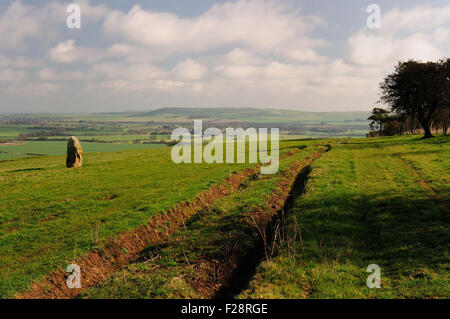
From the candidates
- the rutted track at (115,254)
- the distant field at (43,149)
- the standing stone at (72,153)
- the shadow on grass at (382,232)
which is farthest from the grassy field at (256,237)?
the distant field at (43,149)

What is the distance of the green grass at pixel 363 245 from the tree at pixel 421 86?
3593 centimetres

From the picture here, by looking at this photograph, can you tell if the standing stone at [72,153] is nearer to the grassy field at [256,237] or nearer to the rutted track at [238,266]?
the grassy field at [256,237]

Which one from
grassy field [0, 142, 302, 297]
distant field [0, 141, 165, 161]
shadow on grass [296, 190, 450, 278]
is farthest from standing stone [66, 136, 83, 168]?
distant field [0, 141, 165, 161]

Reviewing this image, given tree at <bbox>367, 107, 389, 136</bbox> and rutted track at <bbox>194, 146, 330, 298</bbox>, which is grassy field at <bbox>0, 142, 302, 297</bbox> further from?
tree at <bbox>367, 107, 389, 136</bbox>

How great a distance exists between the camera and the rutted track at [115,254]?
9281 mm

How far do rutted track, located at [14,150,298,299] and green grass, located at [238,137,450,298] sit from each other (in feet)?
19.0

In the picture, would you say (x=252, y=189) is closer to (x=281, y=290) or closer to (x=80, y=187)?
(x=281, y=290)

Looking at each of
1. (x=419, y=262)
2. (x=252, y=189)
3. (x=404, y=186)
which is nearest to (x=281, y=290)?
(x=419, y=262)

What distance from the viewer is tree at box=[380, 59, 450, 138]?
151 feet

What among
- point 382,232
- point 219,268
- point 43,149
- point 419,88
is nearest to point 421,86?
point 419,88

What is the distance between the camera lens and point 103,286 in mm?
9070

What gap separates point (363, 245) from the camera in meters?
10.5

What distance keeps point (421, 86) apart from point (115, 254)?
53451 mm

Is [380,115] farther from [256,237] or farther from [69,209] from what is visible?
[69,209]
